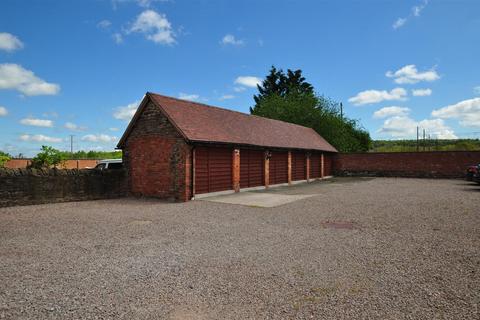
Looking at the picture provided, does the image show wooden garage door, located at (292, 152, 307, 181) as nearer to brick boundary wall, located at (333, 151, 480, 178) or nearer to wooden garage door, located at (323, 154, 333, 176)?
wooden garage door, located at (323, 154, 333, 176)

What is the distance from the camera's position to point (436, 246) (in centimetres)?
654

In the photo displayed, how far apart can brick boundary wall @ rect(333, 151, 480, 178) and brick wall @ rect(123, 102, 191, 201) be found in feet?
77.3

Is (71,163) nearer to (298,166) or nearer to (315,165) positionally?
(298,166)

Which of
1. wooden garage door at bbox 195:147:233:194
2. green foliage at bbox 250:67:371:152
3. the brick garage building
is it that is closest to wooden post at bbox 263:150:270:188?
the brick garage building

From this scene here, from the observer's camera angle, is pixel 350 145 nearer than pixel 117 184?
No

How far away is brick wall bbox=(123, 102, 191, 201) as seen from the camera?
14256 mm

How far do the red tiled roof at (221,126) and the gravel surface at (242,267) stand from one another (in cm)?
627

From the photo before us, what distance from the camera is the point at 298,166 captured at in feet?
82.3

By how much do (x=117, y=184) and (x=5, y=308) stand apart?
12.8 m

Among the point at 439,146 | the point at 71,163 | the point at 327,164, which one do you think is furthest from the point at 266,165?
the point at 439,146

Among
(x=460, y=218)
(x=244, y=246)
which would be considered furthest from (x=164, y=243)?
(x=460, y=218)

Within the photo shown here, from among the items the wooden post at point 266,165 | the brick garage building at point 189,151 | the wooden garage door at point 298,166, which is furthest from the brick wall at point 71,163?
the wooden garage door at point 298,166

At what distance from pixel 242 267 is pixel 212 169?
1073cm

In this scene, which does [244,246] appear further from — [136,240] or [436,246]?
[436,246]
